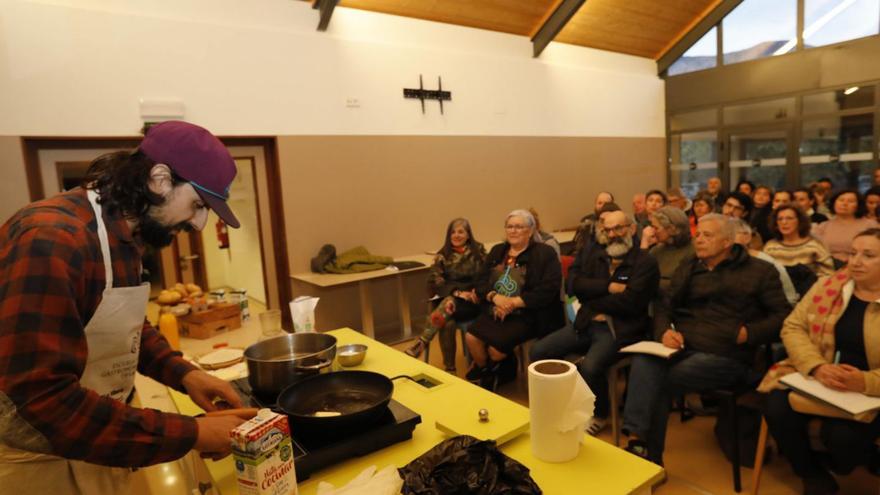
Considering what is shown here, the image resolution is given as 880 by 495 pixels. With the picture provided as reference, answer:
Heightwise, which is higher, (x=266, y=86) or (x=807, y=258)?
(x=266, y=86)

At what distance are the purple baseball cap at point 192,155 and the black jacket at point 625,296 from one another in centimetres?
226

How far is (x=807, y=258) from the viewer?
10.3ft

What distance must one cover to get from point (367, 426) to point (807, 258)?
3141 millimetres

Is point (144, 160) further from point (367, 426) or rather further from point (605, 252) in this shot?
point (605, 252)

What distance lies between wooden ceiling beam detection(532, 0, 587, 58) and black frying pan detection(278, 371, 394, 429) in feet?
16.5

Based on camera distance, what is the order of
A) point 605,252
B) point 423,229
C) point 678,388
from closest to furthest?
point 678,388 < point 605,252 < point 423,229

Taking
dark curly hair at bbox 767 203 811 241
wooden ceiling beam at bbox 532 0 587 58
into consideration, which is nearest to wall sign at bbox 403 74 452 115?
A: wooden ceiling beam at bbox 532 0 587 58

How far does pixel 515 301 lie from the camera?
3172 mm

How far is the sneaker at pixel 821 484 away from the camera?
2.04 m

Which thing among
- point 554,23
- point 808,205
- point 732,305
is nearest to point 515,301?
point 732,305

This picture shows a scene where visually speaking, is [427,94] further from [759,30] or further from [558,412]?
Result: [759,30]

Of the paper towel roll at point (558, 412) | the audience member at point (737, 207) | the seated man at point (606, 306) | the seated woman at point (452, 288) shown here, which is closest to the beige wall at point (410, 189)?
the seated woman at point (452, 288)

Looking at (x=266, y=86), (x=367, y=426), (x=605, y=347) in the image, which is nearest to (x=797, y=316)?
(x=605, y=347)

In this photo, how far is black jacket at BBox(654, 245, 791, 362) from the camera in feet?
7.76
